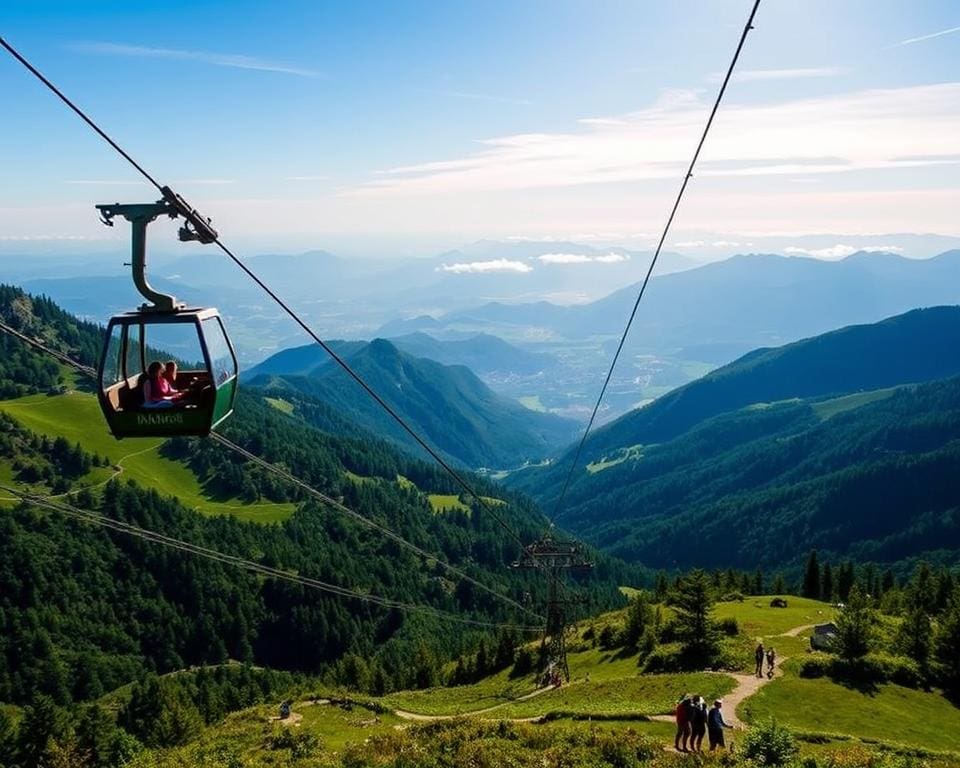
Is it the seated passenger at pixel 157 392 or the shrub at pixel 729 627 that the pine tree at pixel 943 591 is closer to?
the shrub at pixel 729 627

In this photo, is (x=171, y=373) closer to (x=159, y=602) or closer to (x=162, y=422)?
(x=162, y=422)

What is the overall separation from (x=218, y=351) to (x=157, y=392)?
1.76m

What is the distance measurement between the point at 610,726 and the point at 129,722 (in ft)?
292

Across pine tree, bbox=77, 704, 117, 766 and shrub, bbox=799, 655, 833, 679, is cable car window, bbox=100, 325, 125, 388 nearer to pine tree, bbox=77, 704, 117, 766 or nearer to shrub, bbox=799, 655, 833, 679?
shrub, bbox=799, 655, 833, 679

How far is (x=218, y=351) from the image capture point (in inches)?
642

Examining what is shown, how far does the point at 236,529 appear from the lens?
19375cm

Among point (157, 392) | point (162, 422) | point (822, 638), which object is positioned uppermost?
point (157, 392)

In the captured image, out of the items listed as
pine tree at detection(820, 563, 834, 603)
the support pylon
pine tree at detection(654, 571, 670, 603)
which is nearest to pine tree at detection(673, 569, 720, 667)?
the support pylon

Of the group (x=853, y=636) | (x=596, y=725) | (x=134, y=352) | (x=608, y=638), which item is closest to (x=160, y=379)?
(x=134, y=352)

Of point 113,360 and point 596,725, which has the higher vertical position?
point 113,360

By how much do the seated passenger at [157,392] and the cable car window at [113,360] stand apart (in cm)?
65

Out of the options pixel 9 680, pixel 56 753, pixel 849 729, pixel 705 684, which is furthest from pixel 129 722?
pixel 849 729

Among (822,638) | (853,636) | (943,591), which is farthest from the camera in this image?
(943,591)

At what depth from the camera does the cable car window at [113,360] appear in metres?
15.6
